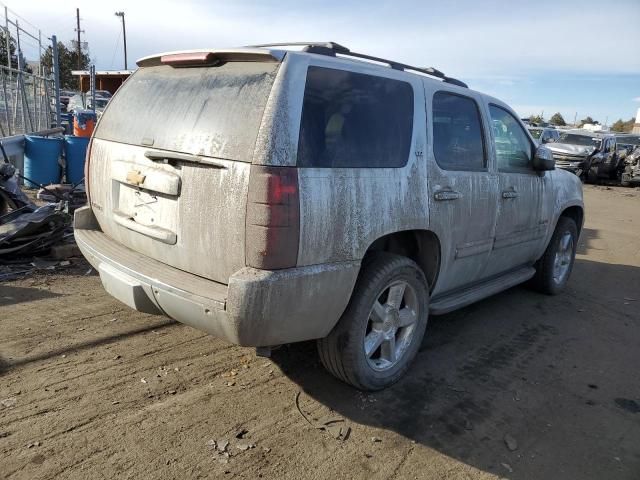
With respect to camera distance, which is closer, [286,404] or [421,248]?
[286,404]

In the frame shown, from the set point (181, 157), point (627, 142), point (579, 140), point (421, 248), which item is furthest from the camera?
point (627, 142)

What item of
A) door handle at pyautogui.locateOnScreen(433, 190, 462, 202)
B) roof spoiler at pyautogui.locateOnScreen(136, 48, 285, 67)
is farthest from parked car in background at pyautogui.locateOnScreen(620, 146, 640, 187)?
roof spoiler at pyautogui.locateOnScreen(136, 48, 285, 67)

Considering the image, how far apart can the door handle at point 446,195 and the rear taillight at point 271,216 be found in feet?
4.18

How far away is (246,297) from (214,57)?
142 cm

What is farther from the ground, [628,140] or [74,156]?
[628,140]

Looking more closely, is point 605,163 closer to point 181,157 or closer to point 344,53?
point 344,53

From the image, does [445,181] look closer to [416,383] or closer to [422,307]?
[422,307]

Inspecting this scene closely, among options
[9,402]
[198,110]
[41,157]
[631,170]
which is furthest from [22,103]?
[631,170]

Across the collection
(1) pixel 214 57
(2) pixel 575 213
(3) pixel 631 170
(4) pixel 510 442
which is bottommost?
(4) pixel 510 442

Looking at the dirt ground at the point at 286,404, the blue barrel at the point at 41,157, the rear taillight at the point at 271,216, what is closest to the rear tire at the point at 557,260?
the dirt ground at the point at 286,404

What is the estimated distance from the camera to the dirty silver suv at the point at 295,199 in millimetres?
2650

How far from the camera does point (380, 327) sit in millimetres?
3439

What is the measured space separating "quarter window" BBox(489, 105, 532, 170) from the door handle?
83 cm

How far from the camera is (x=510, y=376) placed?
3854mm
